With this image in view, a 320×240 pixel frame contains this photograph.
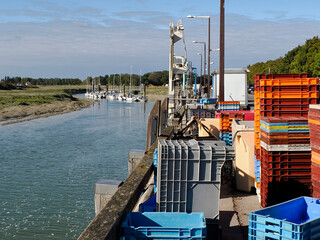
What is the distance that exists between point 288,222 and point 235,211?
3.29 meters

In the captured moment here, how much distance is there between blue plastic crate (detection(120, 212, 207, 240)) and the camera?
5090 millimetres

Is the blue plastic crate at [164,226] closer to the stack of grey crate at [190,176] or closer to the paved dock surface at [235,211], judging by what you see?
the stack of grey crate at [190,176]

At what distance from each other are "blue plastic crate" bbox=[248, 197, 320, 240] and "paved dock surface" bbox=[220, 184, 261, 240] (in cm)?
110

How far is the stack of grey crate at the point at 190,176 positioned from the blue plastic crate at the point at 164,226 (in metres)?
0.40

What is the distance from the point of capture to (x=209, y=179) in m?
5.94

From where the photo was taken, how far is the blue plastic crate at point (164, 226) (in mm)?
5090

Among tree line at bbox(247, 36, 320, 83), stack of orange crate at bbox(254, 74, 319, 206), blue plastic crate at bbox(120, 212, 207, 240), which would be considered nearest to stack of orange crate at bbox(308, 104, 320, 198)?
stack of orange crate at bbox(254, 74, 319, 206)

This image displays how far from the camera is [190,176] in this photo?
19.5 ft

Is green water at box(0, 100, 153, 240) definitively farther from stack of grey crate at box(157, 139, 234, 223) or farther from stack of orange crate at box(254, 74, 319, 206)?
stack of grey crate at box(157, 139, 234, 223)

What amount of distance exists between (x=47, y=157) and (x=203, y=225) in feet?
81.6

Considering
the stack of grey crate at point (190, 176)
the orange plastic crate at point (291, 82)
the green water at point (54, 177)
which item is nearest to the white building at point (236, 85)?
the green water at point (54, 177)

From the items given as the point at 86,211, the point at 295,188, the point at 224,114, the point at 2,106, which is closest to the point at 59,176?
the point at 86,211

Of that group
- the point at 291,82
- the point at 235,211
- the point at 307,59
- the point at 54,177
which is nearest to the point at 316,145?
the point at 235,211

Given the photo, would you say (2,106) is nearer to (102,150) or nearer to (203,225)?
(102,150)
